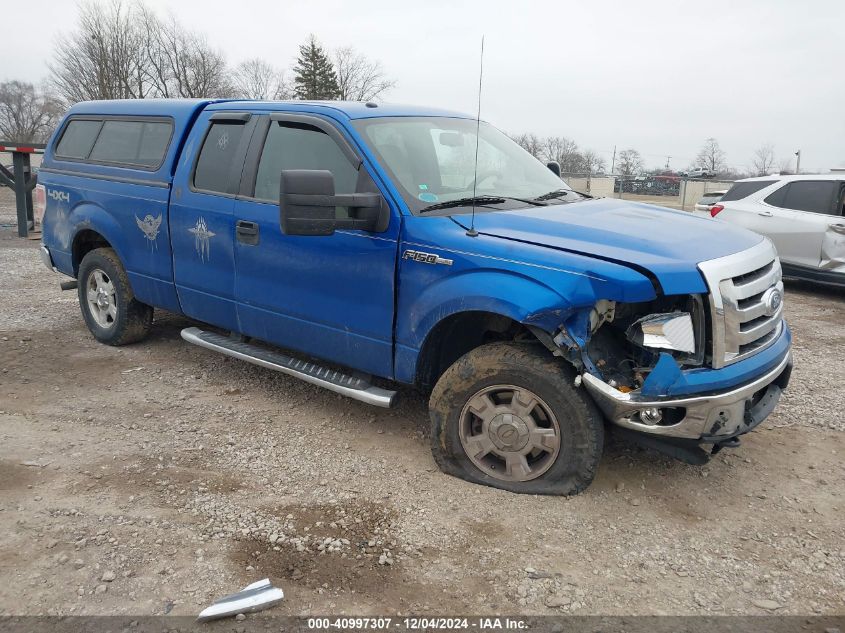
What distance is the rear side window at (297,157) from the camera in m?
3.93

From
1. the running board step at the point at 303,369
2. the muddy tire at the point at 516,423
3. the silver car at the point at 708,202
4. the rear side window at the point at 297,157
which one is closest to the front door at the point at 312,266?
the rear side window at the point at 297,157

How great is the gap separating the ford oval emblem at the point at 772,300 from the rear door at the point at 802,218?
5.73 metres

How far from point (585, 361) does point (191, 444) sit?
7.88 ft

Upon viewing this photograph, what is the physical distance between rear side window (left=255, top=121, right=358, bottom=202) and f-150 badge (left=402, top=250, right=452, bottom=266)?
604mm

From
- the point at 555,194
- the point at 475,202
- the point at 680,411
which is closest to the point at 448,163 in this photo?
the point at 475,202

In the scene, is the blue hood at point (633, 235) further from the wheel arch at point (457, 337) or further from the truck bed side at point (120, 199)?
the truck bed side at point (120, 199)

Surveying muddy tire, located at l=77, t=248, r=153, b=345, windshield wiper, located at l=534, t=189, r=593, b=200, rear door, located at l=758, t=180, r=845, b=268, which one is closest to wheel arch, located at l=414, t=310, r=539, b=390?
windshield wiper, located at l=534, t=189, r=593, b=200

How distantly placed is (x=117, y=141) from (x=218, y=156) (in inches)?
55.4

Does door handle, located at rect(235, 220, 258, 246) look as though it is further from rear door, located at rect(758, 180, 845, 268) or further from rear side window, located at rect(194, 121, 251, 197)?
rear door, located at rect(758, 180, 845, 268)

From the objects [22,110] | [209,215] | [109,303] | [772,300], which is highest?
[22,110]

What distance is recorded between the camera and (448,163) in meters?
4.12

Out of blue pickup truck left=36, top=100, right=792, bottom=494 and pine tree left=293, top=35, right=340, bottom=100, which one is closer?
blue pickup truck left=36, top=100, right=792, bottom=494

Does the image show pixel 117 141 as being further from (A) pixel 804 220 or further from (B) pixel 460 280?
(A) pixel 804 220

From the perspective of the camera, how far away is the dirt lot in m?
2.72
